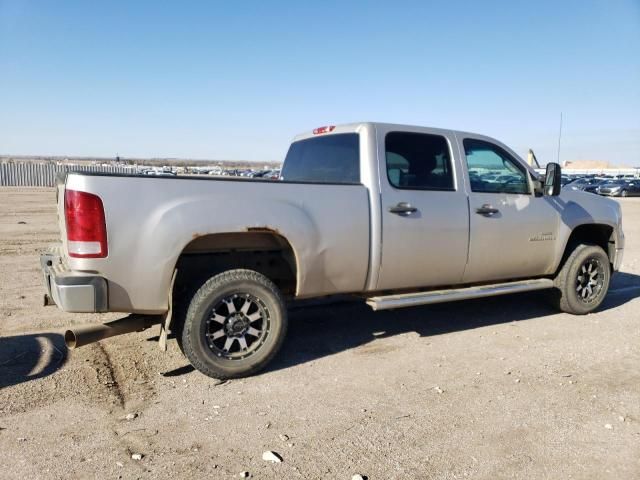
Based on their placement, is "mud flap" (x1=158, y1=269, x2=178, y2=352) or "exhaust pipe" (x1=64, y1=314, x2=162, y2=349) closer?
"exhaust pipe" (x1=64, y1=314, x2=162, y2=349)

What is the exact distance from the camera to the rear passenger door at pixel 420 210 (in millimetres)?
4852

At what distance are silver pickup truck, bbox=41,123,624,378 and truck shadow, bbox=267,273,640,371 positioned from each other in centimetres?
50

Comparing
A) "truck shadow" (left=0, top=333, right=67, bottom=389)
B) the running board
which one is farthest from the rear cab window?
"truck shadow" (left=0, top=333, right=67, bottom=389)

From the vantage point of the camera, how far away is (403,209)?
191 inches

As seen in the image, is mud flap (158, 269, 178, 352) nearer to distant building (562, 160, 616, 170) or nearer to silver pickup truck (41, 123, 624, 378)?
silver pickup truck (41, 123, 624, 378)

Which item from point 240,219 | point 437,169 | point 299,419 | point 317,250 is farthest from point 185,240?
point 437,169

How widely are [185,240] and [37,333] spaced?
2.31m

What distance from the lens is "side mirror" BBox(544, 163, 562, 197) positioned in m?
5.68

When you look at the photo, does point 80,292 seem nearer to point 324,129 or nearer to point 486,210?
point 324,129

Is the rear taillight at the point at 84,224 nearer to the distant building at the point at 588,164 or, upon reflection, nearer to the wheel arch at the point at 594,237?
the wheel arch at the point at 594,237

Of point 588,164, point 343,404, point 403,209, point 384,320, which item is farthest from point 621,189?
point 588,164

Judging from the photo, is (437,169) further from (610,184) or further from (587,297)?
(610,184)

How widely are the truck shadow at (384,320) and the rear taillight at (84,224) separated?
1760 mm

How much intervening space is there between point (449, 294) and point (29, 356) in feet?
12.7
